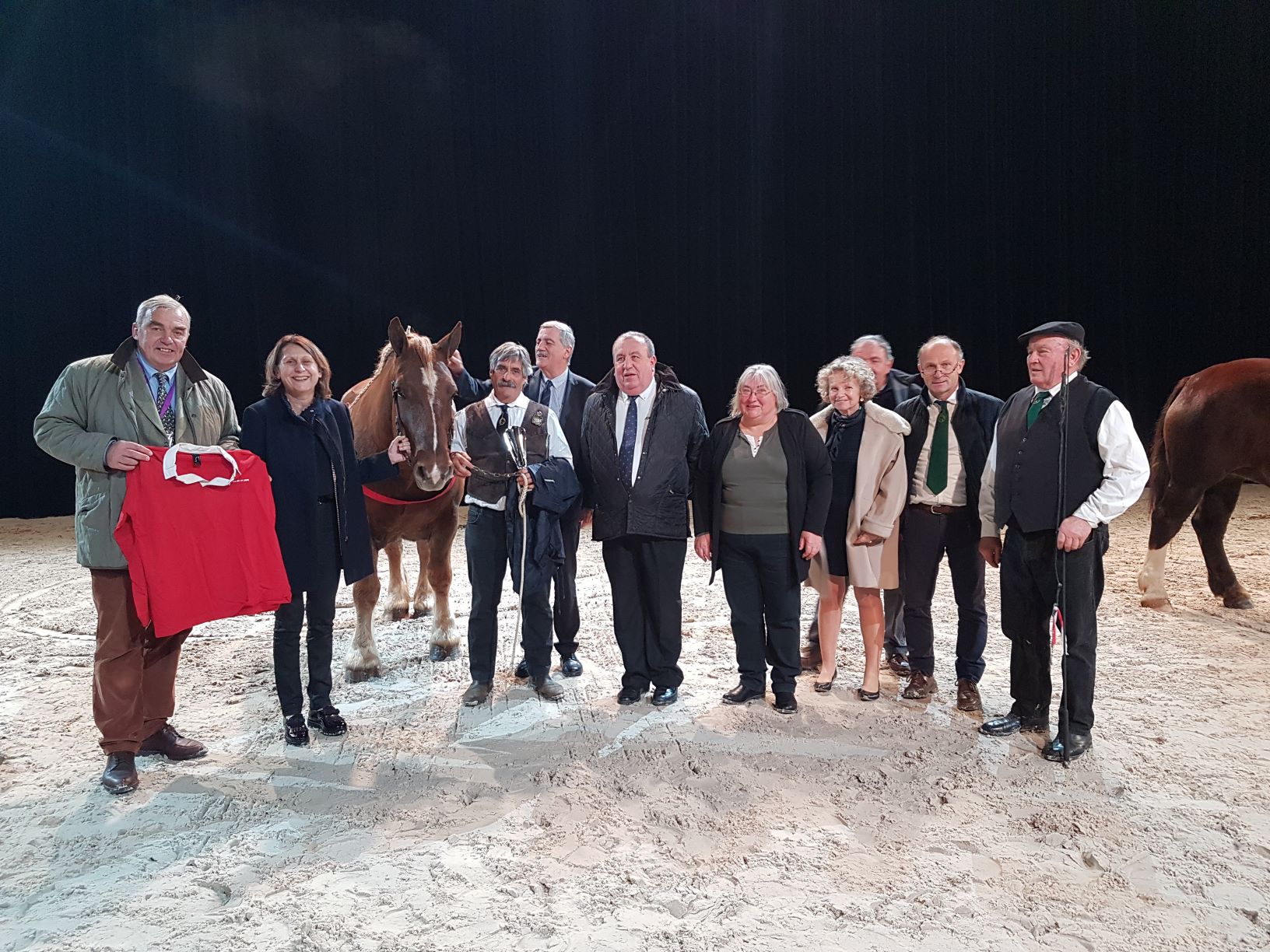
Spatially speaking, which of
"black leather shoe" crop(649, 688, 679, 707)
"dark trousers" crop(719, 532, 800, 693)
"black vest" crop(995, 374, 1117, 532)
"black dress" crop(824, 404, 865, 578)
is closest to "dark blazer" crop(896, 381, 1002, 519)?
"black dress" crop(824, 404, 865, 578)

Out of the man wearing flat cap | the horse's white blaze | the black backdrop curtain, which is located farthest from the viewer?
the black backdrop curtain

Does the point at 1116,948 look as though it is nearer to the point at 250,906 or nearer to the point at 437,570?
the point at 250,906

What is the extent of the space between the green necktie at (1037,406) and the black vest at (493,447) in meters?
1.85

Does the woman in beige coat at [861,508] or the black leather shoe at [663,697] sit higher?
the woman in beige coat at [861,508]

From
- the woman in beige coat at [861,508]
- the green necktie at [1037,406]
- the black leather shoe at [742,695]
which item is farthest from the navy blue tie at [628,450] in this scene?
the green necktie at [1037,406]

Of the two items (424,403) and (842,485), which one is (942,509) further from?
(424,403)

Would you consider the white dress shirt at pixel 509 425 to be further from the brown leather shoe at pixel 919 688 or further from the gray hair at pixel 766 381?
the brown leather shoe at pixel 919 688

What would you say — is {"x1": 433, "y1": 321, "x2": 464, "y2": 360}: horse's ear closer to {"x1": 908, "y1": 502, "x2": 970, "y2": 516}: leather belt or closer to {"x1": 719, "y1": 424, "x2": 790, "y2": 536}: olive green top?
{"x1": 719, "y1": 424, "x2": 790, "y2": 536}: olive green top

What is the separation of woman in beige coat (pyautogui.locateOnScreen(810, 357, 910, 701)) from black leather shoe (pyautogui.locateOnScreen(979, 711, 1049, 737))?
495 mm

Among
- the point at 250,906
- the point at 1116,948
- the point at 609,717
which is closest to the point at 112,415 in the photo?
the point at 250,906

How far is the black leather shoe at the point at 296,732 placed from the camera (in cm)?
298

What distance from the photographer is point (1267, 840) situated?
87.4 inches

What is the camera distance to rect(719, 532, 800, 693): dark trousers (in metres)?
3.17

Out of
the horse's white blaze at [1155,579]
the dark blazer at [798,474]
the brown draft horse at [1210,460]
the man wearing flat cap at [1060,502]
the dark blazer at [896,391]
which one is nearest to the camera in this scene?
the man wearing flat cap at [1060,502]
